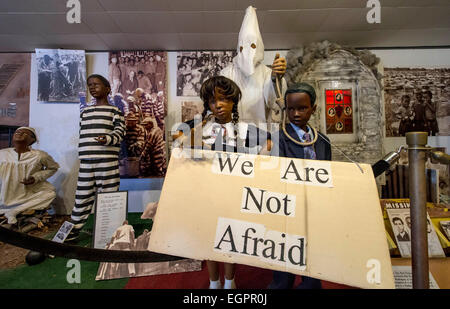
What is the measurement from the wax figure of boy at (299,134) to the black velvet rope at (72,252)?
641 mm

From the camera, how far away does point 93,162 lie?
1.83 m

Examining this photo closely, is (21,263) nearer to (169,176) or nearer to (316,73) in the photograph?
(169,176)

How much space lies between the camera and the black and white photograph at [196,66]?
2.72 m

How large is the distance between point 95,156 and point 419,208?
84.9 inches

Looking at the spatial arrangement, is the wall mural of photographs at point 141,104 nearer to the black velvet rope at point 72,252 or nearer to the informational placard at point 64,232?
the informational placard at point 64,232

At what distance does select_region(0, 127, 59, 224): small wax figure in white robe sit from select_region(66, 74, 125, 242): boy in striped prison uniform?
0.76 metres

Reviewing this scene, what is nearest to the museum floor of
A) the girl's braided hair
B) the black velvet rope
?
the black velvet rope

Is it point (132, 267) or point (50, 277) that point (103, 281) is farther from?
point (50, 277)

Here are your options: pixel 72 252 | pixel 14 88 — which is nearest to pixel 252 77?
pixel 72 252

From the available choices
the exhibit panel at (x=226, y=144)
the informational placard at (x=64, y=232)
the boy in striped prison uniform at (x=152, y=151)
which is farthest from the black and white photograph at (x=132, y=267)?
the boy in striped prison uniform at (x=152, y=151)

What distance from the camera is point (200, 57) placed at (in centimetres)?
273
